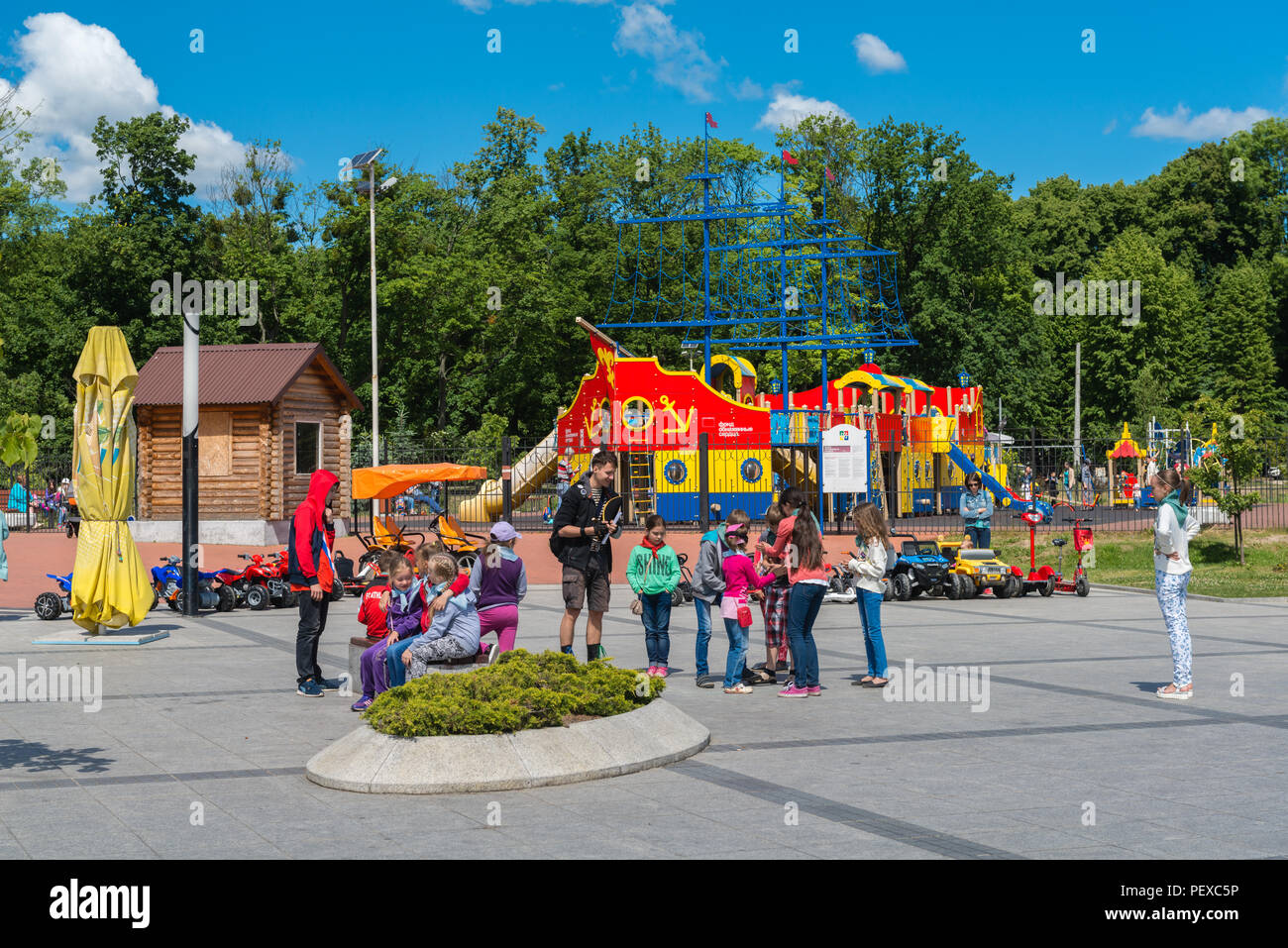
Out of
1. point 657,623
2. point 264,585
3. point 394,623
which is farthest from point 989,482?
point 394,623

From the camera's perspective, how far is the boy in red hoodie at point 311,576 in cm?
1158

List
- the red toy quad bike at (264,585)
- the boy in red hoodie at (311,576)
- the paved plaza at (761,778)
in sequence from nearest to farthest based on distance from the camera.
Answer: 1. the paved plaza at (761,778)
2. the boy in red hoodie at (311,576)
3. the red toy quad bike at (264,585)

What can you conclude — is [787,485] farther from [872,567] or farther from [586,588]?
[586,588]

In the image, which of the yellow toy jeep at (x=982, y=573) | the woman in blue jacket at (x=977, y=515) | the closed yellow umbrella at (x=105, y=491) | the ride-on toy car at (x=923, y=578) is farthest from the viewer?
the woman in blue jacket at (x=977, y=515)

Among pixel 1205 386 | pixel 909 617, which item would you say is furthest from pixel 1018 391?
pixel 909 617

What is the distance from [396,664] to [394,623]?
1.65 feet

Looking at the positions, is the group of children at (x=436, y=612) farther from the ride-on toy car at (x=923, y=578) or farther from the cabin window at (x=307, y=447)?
the cabin window at (x=307, y=447)

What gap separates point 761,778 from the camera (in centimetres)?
812

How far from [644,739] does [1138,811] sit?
10.0 feet

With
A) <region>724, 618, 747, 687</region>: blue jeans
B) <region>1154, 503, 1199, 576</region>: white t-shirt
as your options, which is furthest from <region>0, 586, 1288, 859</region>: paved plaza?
<region>1154, 503, 1199, 576</region>: white t-shirt

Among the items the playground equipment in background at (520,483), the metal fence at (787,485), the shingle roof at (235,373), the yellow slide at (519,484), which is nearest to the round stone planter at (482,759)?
the metal fence at (787,485)

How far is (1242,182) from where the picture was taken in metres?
77.9

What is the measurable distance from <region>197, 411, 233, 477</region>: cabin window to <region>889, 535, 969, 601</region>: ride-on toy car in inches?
764

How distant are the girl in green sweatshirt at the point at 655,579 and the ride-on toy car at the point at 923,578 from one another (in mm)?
9196
